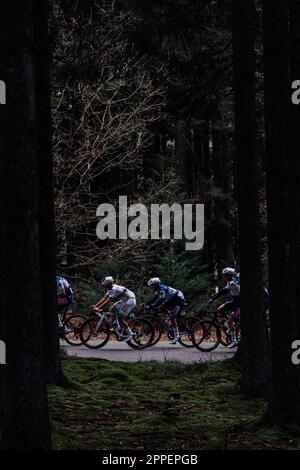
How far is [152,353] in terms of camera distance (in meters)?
21.2

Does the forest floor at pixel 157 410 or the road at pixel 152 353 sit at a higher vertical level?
the road at pixel 152 353

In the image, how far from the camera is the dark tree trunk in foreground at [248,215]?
1321cm

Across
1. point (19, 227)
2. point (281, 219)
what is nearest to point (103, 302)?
point (281, 219)

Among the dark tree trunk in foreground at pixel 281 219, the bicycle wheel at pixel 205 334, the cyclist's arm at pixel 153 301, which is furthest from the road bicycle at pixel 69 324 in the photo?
the dark tree trunk in foreground at pixel 281 219

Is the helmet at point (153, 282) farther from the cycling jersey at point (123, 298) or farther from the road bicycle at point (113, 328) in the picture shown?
the road bicycle at point (113, 328)

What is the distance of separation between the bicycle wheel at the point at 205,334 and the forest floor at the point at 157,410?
362cm

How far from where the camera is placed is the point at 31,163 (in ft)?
25.4

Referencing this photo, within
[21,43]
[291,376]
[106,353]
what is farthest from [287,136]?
[106,353]

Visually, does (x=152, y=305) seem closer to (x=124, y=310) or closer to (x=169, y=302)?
(x=169, y=302)

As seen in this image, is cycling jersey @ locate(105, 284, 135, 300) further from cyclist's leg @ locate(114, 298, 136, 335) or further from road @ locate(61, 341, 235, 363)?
road @ locate(61, 341, 235, 363)

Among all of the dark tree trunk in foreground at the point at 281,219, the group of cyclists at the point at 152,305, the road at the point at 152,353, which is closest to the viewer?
the dark tree trunk in foreground at the point at 281,219

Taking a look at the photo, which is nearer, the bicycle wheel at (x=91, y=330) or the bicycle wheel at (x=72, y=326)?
the bicycle wheel at (x=91, y=330)

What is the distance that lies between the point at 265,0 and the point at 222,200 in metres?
28.4

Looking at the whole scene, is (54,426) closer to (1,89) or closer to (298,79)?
(1,89)
